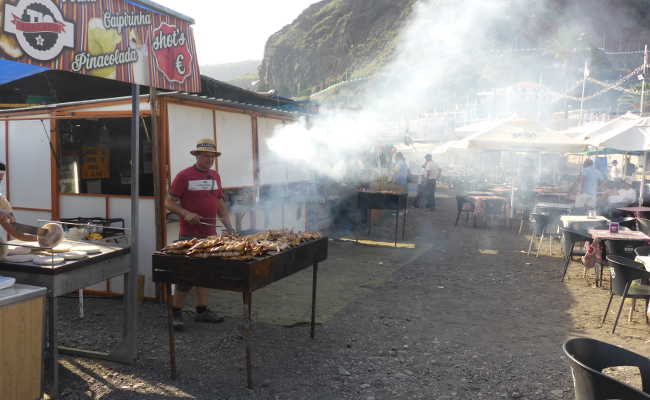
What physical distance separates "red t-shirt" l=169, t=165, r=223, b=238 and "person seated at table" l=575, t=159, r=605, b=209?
28.2ft

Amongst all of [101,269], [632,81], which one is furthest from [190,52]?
[632,81]

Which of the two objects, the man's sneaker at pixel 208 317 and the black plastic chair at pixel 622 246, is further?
the black plastic chair at pixel 622 246

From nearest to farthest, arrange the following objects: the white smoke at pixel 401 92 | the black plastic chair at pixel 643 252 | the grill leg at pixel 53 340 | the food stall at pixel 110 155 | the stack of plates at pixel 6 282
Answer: the stack of plates at pixel 6 282, the grill leg at pixel 53 340, the black plastic chair at pixel 643 252, the food stall at pixel 110 155, the white smoke at pixel 401 92

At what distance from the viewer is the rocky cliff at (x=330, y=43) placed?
71188 millimetres

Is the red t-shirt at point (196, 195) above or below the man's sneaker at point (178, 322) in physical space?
above

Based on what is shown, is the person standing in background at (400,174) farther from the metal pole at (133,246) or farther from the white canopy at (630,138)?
the metal pole at (133,246)

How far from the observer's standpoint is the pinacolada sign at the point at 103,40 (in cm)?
290

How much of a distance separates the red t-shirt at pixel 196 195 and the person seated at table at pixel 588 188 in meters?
8.60

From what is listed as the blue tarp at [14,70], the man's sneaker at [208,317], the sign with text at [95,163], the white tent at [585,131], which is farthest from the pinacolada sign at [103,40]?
the white tent at [585,131]

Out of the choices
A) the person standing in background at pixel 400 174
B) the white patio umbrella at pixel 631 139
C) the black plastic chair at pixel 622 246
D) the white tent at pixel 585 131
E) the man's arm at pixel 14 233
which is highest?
the white tent at pixel 585 131

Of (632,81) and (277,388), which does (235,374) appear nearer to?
(277,388)

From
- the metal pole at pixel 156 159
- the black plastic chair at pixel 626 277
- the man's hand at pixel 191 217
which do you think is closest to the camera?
the black plastic chair at pixel 626 277

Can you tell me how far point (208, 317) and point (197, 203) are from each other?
4.36ft

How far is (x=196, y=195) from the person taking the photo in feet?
17.3
